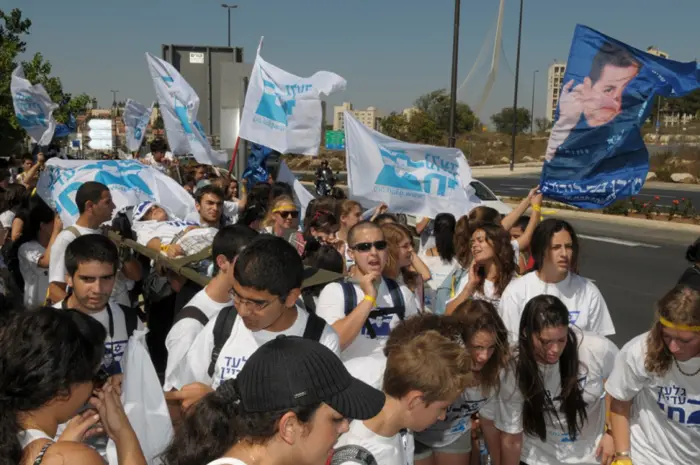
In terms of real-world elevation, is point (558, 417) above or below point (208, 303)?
below

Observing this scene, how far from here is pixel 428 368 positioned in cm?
251

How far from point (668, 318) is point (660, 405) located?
466 mm

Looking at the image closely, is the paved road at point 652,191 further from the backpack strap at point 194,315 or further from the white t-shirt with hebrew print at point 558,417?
the backpack strap at point 194,315

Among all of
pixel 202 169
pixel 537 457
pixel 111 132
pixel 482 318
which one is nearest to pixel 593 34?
pixel 482 318

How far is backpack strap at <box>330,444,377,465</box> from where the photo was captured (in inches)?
83.4

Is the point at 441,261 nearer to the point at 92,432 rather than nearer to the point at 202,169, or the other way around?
the point at 92,432

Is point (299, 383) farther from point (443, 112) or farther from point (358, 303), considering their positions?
point (443, 112)

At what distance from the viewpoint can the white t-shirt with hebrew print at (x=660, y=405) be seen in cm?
329

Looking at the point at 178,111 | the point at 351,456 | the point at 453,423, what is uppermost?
the point at 178,111

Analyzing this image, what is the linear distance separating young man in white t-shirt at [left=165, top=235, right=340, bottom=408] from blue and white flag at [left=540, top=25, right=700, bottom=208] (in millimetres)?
3184

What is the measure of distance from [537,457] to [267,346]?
87.1 inches

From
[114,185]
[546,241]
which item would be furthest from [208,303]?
[114,185]

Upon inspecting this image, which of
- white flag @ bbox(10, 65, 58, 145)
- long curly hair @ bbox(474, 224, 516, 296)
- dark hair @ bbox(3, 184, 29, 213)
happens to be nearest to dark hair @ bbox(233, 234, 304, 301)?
long curly hair @ bbox(474, 224, 516, 296)

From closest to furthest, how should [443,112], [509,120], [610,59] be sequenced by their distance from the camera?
[610,59] < [443,112] < [509,120]
